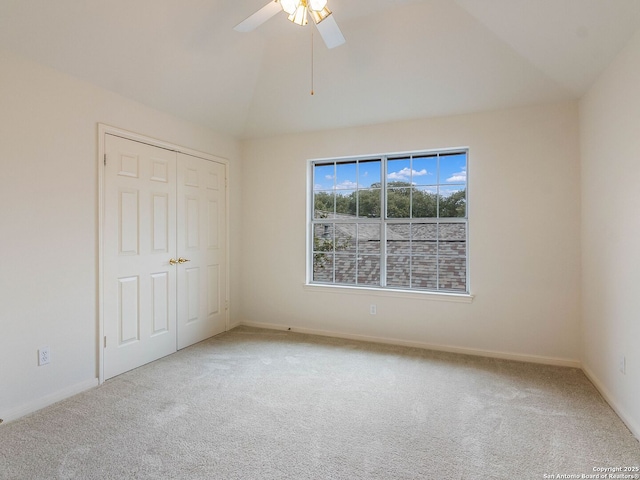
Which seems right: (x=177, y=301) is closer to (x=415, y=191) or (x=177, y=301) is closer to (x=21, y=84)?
(x=21, y=84)

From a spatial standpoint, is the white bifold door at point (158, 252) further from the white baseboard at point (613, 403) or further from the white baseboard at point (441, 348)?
the white baseboard at point (613, 403)

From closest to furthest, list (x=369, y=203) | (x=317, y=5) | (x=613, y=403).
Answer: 1. (x=317, y=5)
2. (x=613, y=403)
3. (x=369, y=203)

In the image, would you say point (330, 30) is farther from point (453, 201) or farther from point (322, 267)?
point (322, 267)

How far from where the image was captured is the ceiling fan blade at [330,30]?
1969 millimetres

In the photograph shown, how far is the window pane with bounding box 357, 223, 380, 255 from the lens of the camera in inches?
155

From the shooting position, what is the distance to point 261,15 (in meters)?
1.98

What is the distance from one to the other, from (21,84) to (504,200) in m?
3.97

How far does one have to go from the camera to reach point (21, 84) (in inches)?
90.4

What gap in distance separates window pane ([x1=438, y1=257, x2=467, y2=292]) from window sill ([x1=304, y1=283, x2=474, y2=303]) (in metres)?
0.12

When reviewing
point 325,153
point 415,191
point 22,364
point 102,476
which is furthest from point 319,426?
point 325,153

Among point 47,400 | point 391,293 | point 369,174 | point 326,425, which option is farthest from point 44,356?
point 369,174

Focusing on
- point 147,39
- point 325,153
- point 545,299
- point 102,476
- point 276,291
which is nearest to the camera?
point 102,476

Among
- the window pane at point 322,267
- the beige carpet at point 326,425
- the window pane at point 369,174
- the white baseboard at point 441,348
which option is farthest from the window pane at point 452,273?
the window pane at point 322,267

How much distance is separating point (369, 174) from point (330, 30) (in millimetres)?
2044
